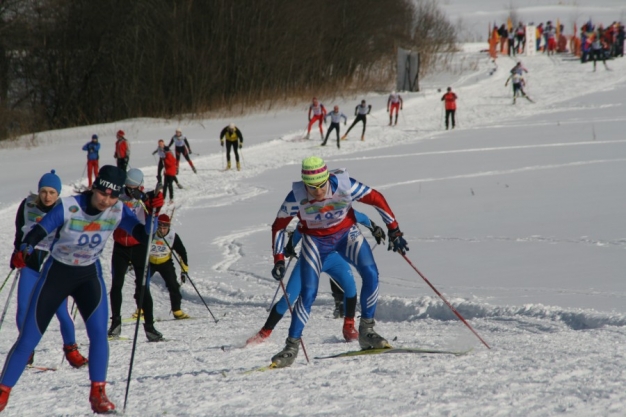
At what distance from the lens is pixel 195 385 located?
5.50m

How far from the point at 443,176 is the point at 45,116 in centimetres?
2984

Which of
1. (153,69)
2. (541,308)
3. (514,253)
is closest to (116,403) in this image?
(541,308)

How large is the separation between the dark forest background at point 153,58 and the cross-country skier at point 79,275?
33.1 meters

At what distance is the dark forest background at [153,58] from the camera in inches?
1571

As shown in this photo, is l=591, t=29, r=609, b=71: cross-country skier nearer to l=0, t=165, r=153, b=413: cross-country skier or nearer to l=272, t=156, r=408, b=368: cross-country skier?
l=272, t=156, r=408, b=368: cross-country skier

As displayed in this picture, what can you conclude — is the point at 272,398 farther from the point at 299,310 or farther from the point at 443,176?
the point at 443,176

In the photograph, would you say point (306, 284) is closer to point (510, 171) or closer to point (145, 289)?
point (145, 289)

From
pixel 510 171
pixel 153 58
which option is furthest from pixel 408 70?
pixel 510 171

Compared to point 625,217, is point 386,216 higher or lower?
higher

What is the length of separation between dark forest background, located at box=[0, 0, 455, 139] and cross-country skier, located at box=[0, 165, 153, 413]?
3307 centimetres

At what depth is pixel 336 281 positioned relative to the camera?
22.1 feet

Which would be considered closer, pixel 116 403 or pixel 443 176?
pixel 116 403

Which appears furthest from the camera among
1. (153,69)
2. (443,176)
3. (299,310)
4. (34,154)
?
(153,69)

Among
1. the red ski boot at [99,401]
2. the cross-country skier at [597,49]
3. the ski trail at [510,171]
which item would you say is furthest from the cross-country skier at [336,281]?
the cross-country skier at [597,49]
